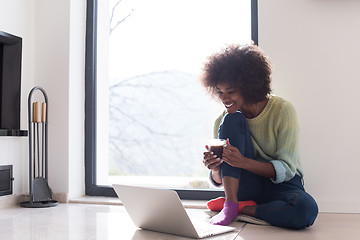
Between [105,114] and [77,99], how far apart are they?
0.30m

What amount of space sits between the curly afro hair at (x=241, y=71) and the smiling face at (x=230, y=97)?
2 cm

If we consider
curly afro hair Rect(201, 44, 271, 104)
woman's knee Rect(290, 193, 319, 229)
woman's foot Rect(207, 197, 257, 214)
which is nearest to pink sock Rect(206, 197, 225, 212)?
woman's foot Rect(207, 197, 257, 214)

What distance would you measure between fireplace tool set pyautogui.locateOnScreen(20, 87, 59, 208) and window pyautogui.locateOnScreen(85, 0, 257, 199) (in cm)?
32

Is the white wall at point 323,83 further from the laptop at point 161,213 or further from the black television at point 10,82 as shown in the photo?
the black television at point 10,82

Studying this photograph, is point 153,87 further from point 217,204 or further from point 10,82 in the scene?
point 217,204

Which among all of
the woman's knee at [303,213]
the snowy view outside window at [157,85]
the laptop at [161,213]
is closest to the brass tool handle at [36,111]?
the snowy view outside window at [157,85]

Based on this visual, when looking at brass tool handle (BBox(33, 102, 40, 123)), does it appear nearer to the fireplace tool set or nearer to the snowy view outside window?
the fireplace tool set

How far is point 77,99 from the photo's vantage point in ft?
10.2

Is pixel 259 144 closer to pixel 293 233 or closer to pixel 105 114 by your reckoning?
pixel 293 233

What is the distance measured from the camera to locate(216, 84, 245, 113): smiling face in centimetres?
215

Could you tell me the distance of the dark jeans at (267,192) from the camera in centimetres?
200

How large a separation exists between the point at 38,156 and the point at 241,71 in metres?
1.52

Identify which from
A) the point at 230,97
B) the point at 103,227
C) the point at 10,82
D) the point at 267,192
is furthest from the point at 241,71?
the point at 10,82

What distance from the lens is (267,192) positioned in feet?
7.35
